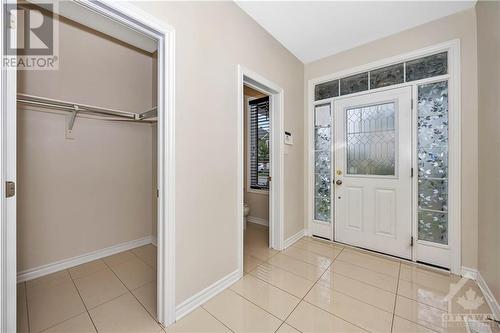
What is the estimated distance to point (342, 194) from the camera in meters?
2.88

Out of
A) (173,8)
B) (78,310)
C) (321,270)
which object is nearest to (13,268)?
(78,310)

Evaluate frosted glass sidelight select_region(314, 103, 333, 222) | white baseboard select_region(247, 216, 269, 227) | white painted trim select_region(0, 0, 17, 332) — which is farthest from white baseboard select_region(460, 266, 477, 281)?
white painted trim select_region(0, 0, 17, 332)

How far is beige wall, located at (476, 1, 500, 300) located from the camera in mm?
1597

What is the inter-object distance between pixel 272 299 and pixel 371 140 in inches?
85.2

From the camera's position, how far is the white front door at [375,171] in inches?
95.4

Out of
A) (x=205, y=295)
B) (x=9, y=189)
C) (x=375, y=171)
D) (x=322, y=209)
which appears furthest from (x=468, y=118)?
(x=9, y=189)

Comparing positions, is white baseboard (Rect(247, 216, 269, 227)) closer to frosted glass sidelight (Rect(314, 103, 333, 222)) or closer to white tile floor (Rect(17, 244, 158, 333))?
frosted glass sidelight (Rect(314, 103, 333, 222))

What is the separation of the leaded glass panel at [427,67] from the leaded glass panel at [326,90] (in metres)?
0.81

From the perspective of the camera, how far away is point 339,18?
88.8 inches

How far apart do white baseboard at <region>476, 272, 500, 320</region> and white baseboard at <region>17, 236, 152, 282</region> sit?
3504mm

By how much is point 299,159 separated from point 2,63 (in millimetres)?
2882

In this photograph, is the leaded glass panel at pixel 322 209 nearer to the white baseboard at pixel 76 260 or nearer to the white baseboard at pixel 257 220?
the white baseboard at pixel 257 220

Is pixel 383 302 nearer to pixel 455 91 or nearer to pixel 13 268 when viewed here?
pixel 455 91

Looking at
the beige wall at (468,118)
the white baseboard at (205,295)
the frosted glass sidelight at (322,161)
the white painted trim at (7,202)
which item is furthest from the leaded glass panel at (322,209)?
the white painted trim at (7,202)
